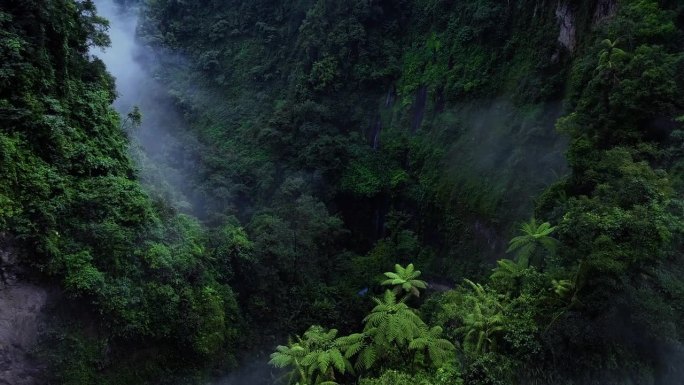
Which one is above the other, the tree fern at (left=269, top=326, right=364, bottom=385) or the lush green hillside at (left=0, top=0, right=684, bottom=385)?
the lush green hillside at (left=0, top=0, right=684, bottom=385)

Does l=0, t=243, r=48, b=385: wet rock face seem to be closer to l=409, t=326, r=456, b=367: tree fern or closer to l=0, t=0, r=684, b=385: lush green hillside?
l=0, t=0, r=684, b=385: lush green hillside

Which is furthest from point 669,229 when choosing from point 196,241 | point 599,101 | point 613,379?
point 196,241

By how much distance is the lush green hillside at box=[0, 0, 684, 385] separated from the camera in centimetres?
950

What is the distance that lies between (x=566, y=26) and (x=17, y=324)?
884 inches

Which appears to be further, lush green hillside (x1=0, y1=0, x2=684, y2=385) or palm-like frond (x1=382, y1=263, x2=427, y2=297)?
palm-like frond (x1=382, y1=263, x2=427, y2=297)

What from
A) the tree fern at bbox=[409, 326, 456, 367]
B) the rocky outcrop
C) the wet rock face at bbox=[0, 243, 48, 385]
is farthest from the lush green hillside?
the wet rock face at bbox=[0, 243, 48, 385]

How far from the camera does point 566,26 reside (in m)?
20.6

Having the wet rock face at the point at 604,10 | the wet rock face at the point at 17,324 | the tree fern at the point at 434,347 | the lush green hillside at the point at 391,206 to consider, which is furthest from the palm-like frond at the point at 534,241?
the wet rock face at the point at 17,324

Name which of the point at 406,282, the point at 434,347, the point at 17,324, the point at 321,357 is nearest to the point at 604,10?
the point at 406,282

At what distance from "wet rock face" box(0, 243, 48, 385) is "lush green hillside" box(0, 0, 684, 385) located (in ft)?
1.43

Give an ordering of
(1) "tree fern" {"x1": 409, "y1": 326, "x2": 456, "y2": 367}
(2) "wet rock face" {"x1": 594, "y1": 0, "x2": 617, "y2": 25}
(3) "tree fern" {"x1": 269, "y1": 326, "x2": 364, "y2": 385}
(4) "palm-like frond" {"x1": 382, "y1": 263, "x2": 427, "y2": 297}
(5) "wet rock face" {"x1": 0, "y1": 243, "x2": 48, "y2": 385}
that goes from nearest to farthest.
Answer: (1) "tree fern" {"x1": 409, "y1": 326, "x2": 456, "y2": 367} → (3) "tree fern" {"x1": 269, "y1": 326, "x2": 364, "y2": 385} → (5) "wet rock face" {"x1": 0, "y1": 243, "x2": 48, "y2": 385} → (4) "palm-like frond" {"x1": 382, "y1": 263, "x2": 427, "y2": 297} → (2) "wet rock face" {"x1": 594, "y1": 0, "x2": 617, "y2": 25}

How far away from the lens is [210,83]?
123 ft

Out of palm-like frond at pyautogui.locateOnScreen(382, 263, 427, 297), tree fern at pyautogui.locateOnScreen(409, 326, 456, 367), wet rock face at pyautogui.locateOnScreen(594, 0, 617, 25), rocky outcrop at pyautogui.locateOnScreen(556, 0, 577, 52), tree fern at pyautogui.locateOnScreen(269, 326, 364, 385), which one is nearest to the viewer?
tree fern at pyautogui.locateOnScreen(409, 326, 456, 367)

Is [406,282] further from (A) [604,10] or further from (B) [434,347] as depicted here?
(A) [604,10]
